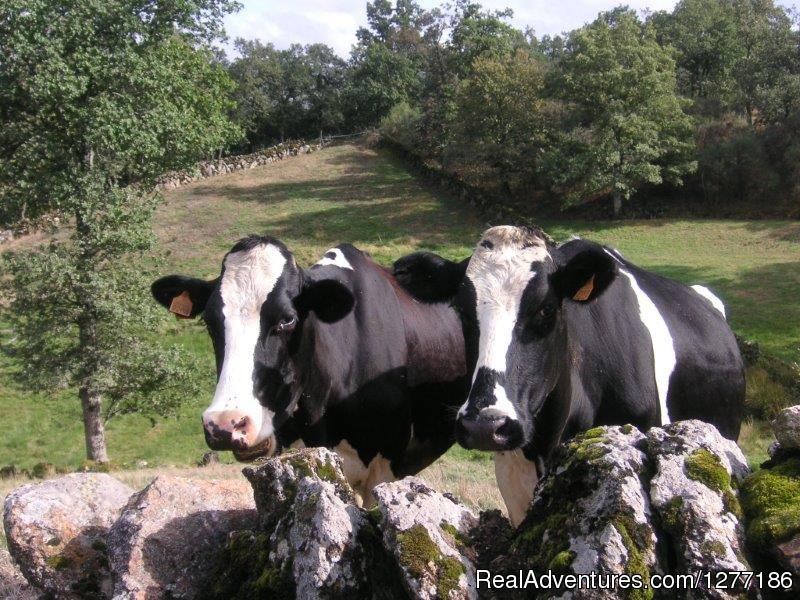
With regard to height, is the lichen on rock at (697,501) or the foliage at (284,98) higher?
the foliage at (284,98)

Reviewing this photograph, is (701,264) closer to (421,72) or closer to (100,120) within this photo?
(100,120)

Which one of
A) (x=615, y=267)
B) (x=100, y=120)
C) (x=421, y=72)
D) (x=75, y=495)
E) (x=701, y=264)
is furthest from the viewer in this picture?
(x=421, y=72)

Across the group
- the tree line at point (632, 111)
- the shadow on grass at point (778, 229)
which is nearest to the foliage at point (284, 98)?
the tree line at point (632, 111)

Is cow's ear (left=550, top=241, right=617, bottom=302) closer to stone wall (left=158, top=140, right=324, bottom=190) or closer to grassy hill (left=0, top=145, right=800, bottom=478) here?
grassy hill (left=0, top=145, right=800, bottom=478)

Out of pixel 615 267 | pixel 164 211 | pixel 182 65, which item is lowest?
pixel 164 211

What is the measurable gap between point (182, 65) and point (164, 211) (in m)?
30.9

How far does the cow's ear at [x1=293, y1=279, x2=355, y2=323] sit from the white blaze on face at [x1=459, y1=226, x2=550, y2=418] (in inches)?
56.7

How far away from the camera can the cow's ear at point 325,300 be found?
6.01m

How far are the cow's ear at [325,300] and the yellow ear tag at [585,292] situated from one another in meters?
1.90

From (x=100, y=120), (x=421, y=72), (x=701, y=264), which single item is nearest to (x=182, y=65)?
(x=100, y=120)

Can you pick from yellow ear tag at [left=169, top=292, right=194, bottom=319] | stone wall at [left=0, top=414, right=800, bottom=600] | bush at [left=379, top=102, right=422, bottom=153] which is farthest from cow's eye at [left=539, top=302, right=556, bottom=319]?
bush at [left=379, top=102, right=422, bottom=153]

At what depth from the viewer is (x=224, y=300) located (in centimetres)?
560

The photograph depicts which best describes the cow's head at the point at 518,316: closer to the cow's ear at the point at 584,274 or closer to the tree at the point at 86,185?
the cow's ear at the point at 584,274

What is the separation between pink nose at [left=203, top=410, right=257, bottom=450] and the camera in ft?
A: 16.2
